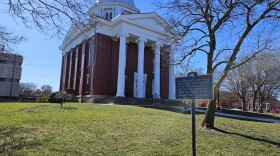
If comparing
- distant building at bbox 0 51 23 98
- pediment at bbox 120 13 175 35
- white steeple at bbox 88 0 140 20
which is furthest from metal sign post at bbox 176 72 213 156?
distant building at bbox 0 51 23 98

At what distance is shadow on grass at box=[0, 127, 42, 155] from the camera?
23.0ft

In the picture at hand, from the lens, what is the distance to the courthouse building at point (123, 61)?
33375 mm

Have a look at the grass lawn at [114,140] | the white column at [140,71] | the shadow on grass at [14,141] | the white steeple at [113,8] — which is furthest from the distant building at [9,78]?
the shadow on grass at [14,141]

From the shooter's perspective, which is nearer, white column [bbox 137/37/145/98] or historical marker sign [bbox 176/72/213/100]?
historical marker sign [bbox 176/72/213/100]

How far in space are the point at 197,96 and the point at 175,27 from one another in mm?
8882

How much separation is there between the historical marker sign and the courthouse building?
23.7 metres

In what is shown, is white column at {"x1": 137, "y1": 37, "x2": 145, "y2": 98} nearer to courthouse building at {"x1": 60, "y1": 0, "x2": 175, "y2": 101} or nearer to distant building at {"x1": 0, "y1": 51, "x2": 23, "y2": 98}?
courthouse building at {"x1": 60, "y1": 0, "x2": 175, "y2": 101}

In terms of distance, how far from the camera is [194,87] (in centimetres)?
659

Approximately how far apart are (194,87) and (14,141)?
212 inches

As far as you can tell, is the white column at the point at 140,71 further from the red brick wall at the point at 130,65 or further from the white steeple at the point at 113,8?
the white steeple at the point at 113,8

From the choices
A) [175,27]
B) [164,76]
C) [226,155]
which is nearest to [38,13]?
[226,155]

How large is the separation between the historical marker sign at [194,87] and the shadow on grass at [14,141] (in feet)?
13.9

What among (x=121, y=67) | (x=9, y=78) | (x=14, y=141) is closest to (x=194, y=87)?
(x=14, y=141)

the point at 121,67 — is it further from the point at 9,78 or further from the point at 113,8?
the point at 9,78
